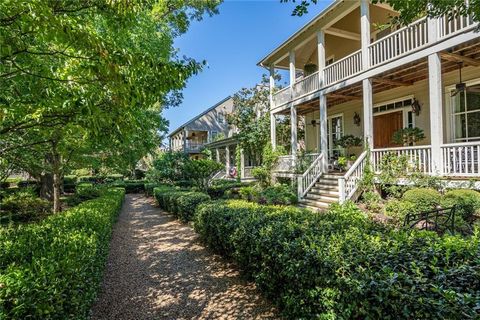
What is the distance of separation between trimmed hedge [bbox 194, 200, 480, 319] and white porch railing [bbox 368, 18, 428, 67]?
23.5 ft

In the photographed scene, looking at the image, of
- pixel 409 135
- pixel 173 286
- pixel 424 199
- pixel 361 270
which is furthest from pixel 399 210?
pixel 173 286

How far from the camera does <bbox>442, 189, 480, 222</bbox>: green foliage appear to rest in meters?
6.34

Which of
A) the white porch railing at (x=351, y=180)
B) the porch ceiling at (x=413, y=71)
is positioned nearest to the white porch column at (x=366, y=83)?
the porch ceiling at (x=413, y=71)

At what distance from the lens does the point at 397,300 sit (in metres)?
2.00

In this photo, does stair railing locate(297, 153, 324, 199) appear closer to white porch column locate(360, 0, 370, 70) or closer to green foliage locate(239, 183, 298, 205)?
green foliage locate(239, 183, 298, 205)

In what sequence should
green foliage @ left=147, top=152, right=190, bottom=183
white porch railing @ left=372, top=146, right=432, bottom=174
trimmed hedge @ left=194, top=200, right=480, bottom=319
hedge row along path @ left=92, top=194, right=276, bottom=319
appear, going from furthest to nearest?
green foliage @ left=147, top=152, right=190, bottom=183 → white porch railing @ left=372, top=146, right=432, bottom=174 → hedge row along path @ left=92, top=194, right=276, bottom=319 → trimmed hedge @ left=194, top=200, right=480, bottom=319

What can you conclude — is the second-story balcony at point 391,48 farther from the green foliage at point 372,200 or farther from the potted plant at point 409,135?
the green foliage at point 372,200

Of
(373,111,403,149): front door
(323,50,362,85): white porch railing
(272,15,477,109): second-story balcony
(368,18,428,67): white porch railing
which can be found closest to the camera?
(272,15,477,109): second-story balcony

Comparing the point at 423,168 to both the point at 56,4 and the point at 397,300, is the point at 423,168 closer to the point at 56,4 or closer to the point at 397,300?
the point at 397,300

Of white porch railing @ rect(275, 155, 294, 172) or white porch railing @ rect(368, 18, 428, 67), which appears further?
white porch railing @ rect(275, 155, 294, 172)

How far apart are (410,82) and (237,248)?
973cm

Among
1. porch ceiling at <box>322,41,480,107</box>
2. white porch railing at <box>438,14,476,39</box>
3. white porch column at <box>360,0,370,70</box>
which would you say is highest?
white porch column at <box>360,0,370,70</box>

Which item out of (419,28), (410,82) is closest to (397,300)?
(419,28)

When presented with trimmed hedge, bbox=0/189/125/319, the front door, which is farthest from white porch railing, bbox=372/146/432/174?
trimmed hedge, bbox=0/189/125/319
